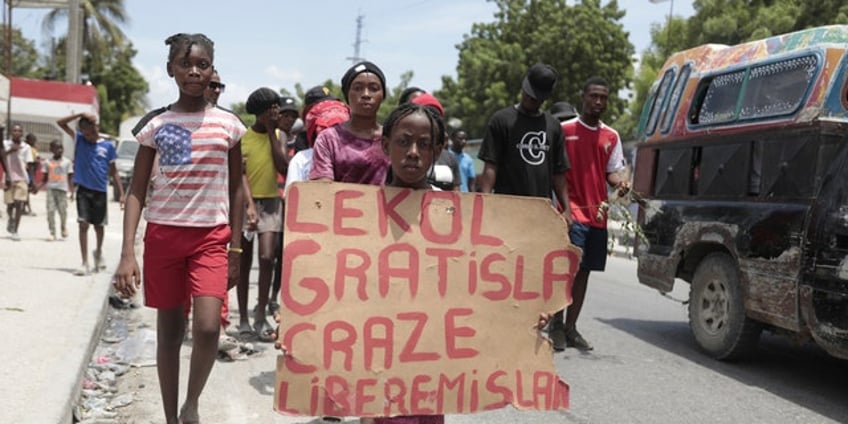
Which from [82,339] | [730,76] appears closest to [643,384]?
[730,76]

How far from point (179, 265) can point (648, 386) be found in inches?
124

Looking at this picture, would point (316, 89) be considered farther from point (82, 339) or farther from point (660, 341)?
point (660, 341)

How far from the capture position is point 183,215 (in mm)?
3619

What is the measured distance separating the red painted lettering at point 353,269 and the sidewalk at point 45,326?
1779mm

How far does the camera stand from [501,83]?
97.0 ft

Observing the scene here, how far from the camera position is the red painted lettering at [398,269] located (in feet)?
9.19

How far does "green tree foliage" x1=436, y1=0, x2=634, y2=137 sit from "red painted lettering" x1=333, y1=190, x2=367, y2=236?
26142 millimetres

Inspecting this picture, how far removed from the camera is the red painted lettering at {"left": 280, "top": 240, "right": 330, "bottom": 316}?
105 inches

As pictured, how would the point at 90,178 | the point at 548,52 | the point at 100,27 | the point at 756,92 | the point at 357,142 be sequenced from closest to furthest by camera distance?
the point at 357,142 → the point at 756,92 → the point at 90,178 → the point at 548,52 → the point at 100,27

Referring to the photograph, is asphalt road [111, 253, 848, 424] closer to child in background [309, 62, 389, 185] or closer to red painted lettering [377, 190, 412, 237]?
child in background [309, 62, 389, 185]

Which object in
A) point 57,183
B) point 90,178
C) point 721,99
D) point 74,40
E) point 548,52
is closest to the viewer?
point 721,99

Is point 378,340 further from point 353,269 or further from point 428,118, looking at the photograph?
point 428,118

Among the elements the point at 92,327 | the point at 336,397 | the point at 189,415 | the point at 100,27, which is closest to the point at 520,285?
the point at 336,397

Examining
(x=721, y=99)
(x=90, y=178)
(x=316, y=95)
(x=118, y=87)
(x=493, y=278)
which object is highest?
(x=118, y=87)
